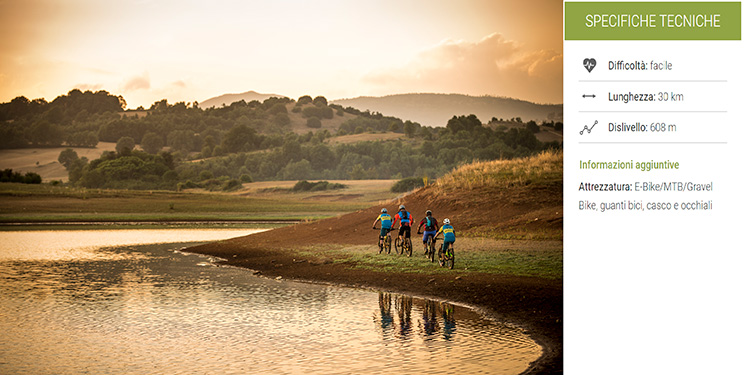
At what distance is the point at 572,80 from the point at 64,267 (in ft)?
98.6

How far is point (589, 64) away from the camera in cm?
1394

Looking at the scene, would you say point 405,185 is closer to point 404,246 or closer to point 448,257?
point 404,246

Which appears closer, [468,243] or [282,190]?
[468,243]

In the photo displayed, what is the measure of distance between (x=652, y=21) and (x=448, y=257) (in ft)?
54.9

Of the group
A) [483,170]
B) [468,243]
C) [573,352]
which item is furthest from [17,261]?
[573,352]

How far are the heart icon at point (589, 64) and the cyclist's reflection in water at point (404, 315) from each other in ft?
27.8

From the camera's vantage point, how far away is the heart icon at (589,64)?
13930 millimetres

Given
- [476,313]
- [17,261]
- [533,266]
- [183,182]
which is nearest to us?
[476,313]

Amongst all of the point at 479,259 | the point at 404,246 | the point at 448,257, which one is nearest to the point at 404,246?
the point at 404,246

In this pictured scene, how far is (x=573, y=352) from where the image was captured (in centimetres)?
1349

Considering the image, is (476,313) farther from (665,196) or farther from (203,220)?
(203,220)

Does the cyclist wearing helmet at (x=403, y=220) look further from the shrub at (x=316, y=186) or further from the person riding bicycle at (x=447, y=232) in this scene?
the shrub at (x=316, y=186)

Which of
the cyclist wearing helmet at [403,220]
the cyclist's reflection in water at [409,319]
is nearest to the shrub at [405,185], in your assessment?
the cyclist wearing helmet at [403,220]

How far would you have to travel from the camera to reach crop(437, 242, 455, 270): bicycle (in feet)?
95.9
